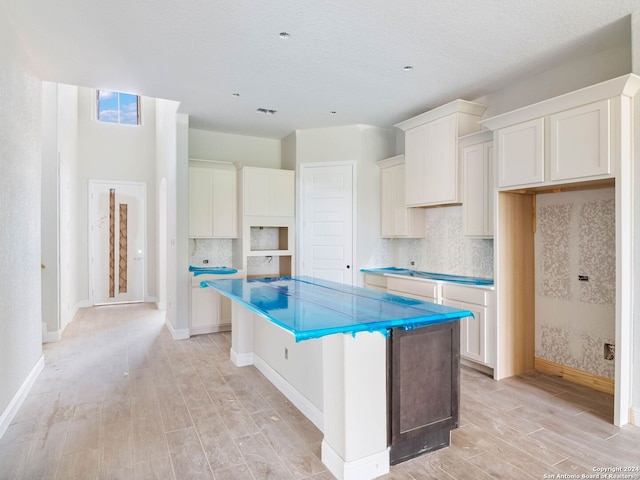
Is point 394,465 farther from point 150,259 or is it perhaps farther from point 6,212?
point 150,259

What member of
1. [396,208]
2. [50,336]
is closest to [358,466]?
[396,208]

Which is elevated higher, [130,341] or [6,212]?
[6,212]

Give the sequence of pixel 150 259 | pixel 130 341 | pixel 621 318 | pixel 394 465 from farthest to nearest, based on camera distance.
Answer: pixel 150 259
pixel 130 341
pixel 621 318
pixel 394 465

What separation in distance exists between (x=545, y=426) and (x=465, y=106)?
9.92 feet

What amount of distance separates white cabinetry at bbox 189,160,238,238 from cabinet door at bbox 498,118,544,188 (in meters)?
3.42

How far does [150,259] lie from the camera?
7.53 metres

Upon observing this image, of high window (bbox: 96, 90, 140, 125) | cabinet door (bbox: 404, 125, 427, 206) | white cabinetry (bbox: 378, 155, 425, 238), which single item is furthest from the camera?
high window (bbox: 96, 90, 140, 125)

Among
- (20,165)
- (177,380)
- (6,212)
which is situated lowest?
(177,380)

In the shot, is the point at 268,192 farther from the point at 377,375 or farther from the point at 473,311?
the point at 377,375

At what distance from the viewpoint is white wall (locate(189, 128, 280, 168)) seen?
552 cm

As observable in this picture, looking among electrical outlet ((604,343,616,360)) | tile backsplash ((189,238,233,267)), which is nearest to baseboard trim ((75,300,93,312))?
tile backsplash ((189,238,233,267))

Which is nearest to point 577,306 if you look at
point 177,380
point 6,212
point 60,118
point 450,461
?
point 450,461

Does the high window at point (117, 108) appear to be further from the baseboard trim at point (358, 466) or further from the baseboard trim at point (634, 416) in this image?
the baseboard trim at point (634, 416)

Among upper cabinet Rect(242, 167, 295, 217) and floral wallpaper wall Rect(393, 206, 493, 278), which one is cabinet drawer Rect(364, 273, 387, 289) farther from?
upper cabinet Rect(242, 167, 295, 217)
